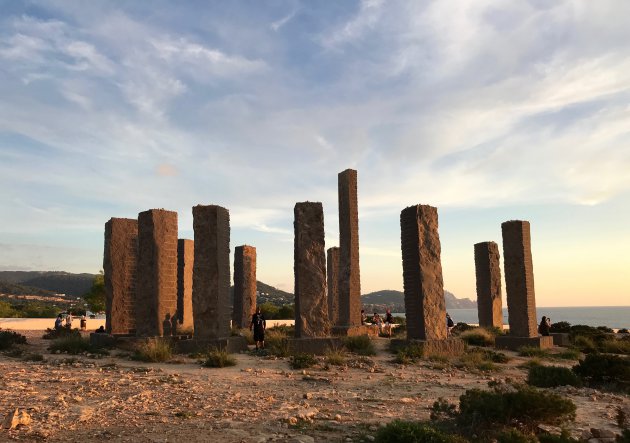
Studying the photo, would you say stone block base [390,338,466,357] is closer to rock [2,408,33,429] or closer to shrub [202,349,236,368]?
shrub [202,349,236,368]

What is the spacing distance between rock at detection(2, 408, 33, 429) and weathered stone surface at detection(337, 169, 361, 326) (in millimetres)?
13187

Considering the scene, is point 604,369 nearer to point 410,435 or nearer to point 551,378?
point 551,378

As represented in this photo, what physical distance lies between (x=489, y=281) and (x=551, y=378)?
1191cm

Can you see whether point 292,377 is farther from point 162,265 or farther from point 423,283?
point 162,265

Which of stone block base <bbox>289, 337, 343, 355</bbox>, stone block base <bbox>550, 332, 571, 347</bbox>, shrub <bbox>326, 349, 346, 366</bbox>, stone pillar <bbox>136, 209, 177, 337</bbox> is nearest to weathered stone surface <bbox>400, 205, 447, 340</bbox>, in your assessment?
stone block base <bbox>289, 337, 343, 355</bbox>

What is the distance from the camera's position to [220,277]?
13289 mm

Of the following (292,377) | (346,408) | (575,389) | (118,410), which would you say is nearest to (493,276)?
(575,389)

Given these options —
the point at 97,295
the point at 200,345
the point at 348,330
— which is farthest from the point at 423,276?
the point at 97,295

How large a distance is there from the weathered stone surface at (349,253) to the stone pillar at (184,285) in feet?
18.5

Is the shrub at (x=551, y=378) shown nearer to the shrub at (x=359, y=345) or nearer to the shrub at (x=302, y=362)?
the shrub at (x=302, y=362)

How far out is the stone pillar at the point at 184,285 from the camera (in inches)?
733

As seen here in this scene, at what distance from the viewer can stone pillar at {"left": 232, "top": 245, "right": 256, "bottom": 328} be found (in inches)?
838

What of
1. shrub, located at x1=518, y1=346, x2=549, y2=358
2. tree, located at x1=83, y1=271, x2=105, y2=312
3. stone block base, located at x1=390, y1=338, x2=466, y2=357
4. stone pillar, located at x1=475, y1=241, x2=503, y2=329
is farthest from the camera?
tree, located at x1=83, y1=271, x2=105, y2=312

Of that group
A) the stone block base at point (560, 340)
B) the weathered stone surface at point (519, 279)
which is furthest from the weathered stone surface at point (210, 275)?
the stone block base at point (560, 340)
